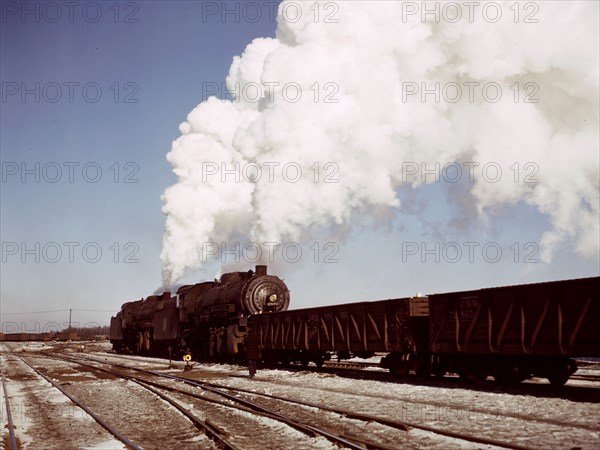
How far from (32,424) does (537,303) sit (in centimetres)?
1142

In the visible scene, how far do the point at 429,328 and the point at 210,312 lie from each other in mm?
14170

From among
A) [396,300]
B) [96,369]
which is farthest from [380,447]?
[96,369]

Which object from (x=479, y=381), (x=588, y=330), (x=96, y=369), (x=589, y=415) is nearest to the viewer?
(x=589, y=415)

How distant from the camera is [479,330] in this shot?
16.0m

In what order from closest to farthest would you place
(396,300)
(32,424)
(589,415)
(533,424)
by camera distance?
(533,424) < (589,415) < (32,424) < (396,300)

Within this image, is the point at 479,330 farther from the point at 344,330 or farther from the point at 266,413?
the point at 266,413

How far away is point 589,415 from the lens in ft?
36.0

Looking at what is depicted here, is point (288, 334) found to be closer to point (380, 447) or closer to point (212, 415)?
point (212, 415)

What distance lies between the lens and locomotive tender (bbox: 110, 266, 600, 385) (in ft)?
45.6

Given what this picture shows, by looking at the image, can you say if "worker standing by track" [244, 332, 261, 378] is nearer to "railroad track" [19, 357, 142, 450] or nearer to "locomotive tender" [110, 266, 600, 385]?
"locomotive tender" [110, 266, 600, 385]

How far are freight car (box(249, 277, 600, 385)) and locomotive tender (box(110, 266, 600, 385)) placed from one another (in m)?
0.02

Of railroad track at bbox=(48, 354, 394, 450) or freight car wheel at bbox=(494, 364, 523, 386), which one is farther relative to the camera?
freight car wheel at bbox=(494, 364, 523, 386)

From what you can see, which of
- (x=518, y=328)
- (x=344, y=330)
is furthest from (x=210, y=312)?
(x=518, y=328)

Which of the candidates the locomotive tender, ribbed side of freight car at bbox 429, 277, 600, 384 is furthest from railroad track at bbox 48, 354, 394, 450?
ribbed side of freight car at bbox 429, 277, 600, 384
